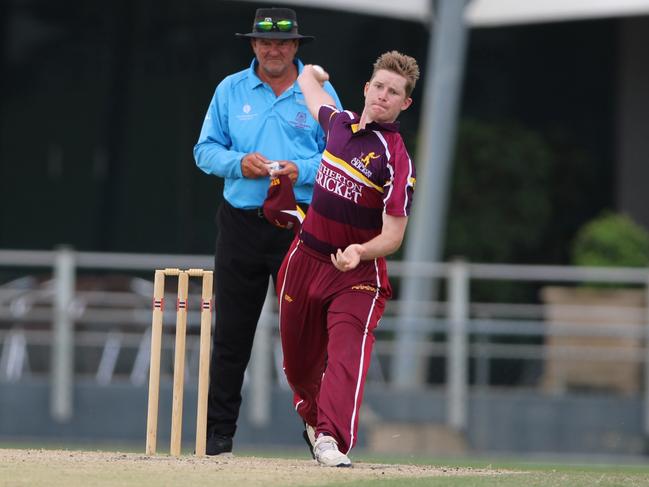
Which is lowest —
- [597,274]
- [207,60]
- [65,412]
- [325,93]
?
[65,412]

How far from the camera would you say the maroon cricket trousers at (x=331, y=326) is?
7078 millimetres

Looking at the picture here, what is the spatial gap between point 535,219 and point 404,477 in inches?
421

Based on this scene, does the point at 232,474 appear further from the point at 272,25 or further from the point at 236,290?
the point at 272,25

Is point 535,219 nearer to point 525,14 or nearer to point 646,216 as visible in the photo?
point 646,216

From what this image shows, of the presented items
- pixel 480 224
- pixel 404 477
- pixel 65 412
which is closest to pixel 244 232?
pixel 404 477

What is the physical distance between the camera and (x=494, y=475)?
714 centimetres

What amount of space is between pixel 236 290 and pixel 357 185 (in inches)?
41.6

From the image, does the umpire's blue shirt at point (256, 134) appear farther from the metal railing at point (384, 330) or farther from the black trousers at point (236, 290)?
the metal railing at point (384, 330)

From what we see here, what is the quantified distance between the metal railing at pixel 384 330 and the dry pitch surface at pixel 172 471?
241 inches

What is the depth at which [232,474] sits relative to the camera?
21.9 ft

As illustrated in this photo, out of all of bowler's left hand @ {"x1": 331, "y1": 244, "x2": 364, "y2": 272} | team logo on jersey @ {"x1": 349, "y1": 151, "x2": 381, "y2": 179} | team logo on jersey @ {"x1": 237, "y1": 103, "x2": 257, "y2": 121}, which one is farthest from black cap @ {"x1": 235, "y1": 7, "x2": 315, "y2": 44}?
bowler's left hand @ {"x1": 331, "y1": 244, "x2": 364, "y2": 272}

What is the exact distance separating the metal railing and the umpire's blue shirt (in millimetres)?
5756

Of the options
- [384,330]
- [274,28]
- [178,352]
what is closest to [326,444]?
[178,352]

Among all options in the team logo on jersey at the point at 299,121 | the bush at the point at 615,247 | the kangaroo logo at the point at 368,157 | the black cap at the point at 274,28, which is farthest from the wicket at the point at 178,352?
the bush at the point at 615,247
